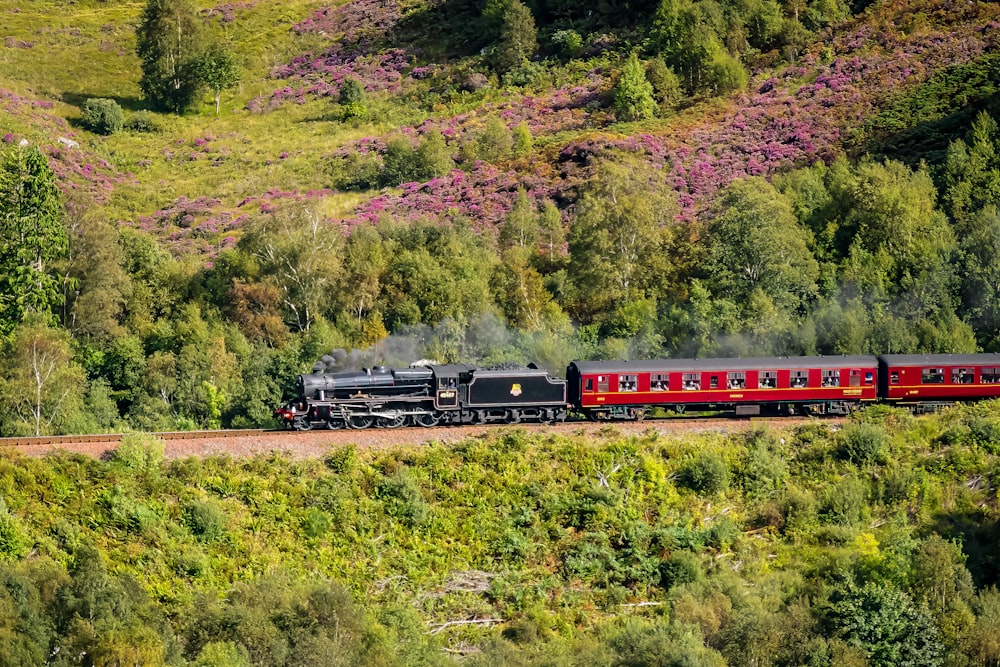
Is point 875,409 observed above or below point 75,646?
above

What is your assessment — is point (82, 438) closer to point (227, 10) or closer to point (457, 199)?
point (457, 199)

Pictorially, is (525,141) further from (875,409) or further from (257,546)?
(257,546)

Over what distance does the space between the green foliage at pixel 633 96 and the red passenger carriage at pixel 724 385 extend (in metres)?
40.9

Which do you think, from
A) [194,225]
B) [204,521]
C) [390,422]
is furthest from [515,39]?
[204,521]

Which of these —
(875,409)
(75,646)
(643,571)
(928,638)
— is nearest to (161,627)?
(75,646)

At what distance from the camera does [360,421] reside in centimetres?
4828

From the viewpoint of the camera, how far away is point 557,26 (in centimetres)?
10362

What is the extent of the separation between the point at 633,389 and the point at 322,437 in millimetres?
12210

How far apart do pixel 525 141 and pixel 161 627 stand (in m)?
54.8

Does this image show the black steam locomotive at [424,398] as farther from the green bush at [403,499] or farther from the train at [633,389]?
the green bush at [403,499]

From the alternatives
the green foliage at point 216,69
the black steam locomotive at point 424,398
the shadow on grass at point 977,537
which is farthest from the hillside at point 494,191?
the shadow on grass at point 977,537

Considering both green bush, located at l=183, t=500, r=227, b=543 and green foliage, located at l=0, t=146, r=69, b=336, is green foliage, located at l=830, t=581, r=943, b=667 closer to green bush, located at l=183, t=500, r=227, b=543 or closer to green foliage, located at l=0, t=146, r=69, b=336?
green bush, located at l=183, t=500, r=227, b=543

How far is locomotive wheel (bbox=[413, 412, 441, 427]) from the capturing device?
1924 inches

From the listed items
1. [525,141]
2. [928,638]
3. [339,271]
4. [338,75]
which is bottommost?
[928,638]
